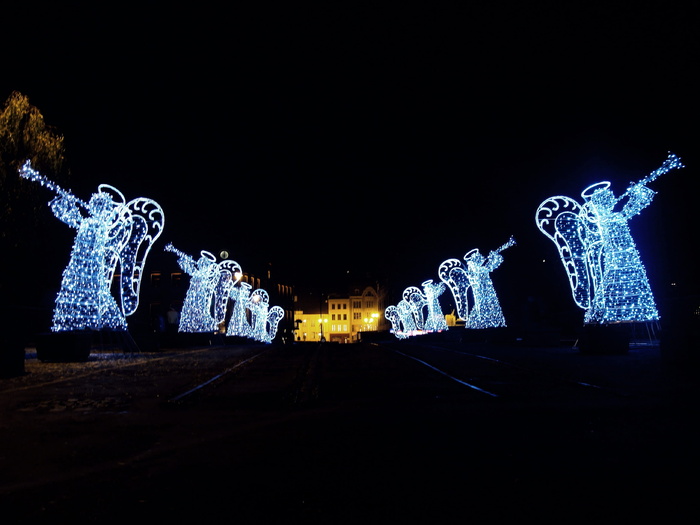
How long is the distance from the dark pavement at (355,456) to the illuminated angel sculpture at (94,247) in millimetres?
11625

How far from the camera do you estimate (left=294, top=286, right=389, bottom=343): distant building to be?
140 m

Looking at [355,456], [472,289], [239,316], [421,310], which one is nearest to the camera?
[355,456]

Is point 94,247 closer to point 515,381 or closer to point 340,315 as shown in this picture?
point 515,381

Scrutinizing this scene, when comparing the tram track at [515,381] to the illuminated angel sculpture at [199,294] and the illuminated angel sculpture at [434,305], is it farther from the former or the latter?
the illuminated angel sculpture at [434,305]

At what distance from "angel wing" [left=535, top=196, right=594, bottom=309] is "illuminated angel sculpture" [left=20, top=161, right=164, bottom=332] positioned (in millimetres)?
15430

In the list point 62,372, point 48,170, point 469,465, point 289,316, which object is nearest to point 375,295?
point 289,316

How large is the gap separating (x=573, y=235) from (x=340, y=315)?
403 feet

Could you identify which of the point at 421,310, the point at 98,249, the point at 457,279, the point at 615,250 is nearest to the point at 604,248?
the point at 615,250

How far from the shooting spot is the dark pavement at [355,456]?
3066mm

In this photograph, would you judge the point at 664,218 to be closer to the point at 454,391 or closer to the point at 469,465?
the point at 454,391

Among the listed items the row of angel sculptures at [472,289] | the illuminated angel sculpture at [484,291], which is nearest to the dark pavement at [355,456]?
the row of angel sculptures at [472,289]

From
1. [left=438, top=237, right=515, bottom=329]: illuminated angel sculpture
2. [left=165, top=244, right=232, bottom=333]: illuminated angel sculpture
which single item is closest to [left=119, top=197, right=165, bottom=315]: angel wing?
[left=165, top=244, right=232, bottom=333]: illuminated angel sculpture

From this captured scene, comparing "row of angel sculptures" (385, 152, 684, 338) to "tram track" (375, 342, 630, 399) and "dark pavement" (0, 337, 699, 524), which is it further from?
"dark pavement" (0, 337, 699, 524)

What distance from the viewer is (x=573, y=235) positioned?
21.7 metres
